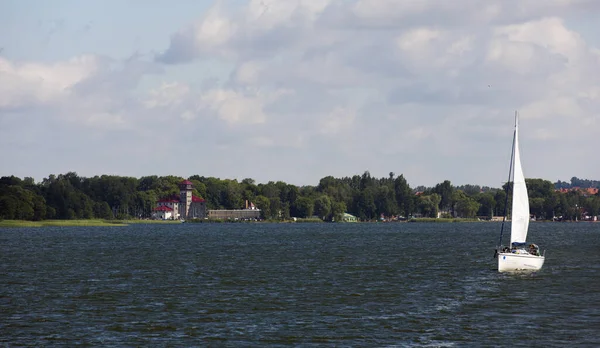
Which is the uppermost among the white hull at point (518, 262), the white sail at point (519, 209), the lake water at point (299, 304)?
the white sail at point (519, 209)

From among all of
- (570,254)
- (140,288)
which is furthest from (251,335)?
(570,254)

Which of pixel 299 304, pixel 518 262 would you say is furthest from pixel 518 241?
pixel 299 304

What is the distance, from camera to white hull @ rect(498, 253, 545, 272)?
8556 cm

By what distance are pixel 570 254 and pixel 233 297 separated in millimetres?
75155

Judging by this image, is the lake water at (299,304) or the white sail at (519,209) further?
the white sail at (519,209)

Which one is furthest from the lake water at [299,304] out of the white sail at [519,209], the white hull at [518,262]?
the white sail at [519,209]

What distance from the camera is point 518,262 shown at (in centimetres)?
8594

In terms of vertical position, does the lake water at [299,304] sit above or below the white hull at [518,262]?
below

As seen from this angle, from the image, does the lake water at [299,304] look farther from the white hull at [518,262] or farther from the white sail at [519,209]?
the white sail at [519,209]

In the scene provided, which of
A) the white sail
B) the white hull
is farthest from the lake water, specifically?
the white sail

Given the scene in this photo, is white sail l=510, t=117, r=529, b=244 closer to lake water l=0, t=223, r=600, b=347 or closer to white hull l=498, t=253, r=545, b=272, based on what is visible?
white hull l=498, t=253, r=545, b=272

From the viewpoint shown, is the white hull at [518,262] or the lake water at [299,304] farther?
the white hull at [518,262]

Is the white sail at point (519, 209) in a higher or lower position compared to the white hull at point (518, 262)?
higher

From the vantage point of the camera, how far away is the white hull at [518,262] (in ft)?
281
